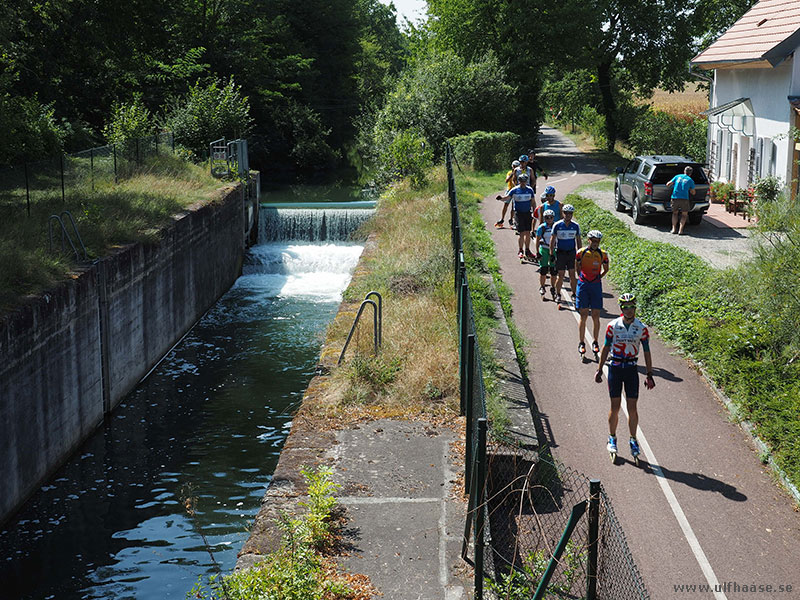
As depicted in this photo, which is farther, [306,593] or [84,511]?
[84,511]

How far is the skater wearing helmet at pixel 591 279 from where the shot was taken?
45.0ft

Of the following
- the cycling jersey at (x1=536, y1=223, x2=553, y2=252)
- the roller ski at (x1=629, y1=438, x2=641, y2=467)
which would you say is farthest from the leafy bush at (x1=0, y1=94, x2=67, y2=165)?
the roller ski at (x1=629, y1=438, x2=641, y2=467)

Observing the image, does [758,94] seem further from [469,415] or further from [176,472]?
[469,415]

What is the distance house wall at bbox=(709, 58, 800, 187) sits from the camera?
24.4 metres

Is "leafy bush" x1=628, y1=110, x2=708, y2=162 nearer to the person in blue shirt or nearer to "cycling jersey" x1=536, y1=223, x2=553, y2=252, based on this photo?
the person in blue shirt

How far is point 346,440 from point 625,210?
1681 cm

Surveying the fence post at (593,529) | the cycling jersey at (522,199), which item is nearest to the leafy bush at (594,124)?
the cycling jersey at (522,199)

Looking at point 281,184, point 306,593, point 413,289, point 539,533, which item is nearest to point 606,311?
point 413,289

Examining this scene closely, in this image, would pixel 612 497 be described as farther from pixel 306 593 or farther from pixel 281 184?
pixel 281 184

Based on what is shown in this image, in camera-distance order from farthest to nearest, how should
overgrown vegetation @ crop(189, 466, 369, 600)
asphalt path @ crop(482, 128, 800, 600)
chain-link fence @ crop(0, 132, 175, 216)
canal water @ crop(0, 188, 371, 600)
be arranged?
chain-link fence @ crop(0, 132, 175, 216), canal water @ crop(0, 188, 371, 600), asphalt path @ crop(482, 128, 800, 600), overgrown vegetation @ crop(189, 466, 369, 600)

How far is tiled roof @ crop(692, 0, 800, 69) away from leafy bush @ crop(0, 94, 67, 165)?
759 inches

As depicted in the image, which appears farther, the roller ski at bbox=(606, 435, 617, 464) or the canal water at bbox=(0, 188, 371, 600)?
the canal water at bbox=(0, 188, 371, 600)

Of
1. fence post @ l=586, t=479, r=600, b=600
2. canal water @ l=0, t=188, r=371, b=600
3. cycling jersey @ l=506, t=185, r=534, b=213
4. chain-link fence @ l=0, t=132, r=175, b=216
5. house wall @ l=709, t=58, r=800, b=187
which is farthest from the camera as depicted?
house wall @ l=709, t=58, r=800, b=187

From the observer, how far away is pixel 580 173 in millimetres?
39031
